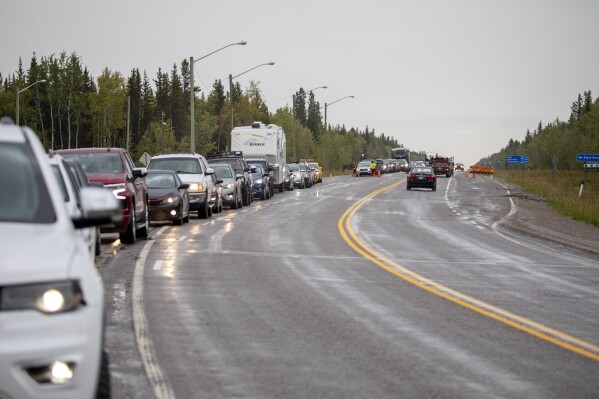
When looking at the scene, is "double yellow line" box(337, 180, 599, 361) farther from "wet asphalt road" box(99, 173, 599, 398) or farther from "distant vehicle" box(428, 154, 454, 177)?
"distant vehicle" box(428, 154, 454, 177)

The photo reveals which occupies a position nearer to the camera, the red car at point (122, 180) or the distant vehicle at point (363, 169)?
the red car at point (122, 180)

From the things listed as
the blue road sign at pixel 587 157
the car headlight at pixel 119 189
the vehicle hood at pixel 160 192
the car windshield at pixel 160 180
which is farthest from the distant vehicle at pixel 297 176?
the car headlight at pixel 119 189

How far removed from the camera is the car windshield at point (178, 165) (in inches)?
1201

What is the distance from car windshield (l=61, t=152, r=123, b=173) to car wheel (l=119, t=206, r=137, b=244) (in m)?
1.06

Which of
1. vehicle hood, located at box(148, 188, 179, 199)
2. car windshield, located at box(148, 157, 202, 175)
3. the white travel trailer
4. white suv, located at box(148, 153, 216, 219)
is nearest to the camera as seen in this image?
vehicle hood, located at box(148, 188, 179, 199)

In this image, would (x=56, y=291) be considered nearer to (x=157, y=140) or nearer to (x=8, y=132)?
(x=8, y=132)

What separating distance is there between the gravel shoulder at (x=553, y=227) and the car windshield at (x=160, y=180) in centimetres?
986

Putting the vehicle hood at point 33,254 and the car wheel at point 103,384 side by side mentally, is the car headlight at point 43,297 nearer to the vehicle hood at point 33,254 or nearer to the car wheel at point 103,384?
the vehicle hood at point 33,254

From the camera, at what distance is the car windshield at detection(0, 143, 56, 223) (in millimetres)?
5465

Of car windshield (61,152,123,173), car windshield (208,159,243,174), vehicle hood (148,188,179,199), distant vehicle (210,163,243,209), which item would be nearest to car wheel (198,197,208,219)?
vehicle hood (148,188,179,199)

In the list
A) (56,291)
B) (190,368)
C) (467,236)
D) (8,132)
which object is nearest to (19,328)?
(56,291)

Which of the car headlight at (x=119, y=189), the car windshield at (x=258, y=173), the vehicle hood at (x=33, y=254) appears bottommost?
the car windshield at (x=258, y=173)

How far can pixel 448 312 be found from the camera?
11.1 metres

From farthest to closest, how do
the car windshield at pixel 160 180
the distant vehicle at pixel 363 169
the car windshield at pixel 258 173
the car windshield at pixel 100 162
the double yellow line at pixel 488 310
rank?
the distant vehicle at pixel 363 169, the car windshield at pixel 258 173, the car windshield at pixel 160 180, the car windshield at pixel 100 162, the double yellow line at pixel 488 310
